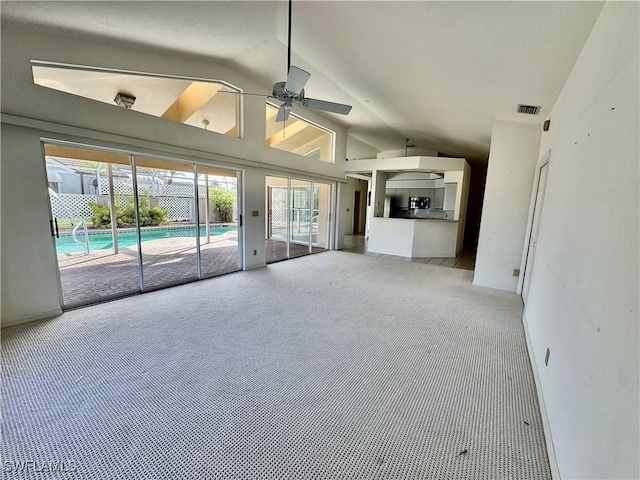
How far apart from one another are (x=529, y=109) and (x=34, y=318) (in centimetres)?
685

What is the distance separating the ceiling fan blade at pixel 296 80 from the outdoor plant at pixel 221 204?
291 cm

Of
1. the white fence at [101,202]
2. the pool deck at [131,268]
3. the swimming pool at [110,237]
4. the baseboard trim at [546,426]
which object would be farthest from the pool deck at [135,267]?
the baseboard trim at [546,426]

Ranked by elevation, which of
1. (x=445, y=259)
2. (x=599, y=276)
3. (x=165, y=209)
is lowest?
(x=445, y=259)

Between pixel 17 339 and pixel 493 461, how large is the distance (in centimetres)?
415

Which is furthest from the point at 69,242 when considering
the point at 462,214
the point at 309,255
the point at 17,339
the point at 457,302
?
the point at 462,214

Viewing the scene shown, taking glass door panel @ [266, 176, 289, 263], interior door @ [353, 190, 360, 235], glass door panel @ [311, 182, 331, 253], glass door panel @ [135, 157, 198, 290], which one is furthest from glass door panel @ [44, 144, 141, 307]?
interior door @ [353, 190, 360, 235]

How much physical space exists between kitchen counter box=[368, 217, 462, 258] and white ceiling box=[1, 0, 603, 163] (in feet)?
9.91

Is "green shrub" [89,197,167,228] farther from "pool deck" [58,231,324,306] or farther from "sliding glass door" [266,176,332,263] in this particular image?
"sliding glass door" [266,176,332,263]

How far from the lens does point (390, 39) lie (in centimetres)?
278

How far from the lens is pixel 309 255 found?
7.17 meters

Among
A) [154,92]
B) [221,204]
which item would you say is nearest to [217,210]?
[221,204]

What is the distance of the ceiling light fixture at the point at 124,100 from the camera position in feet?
12.1

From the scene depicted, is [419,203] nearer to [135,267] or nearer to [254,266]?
[254,266]

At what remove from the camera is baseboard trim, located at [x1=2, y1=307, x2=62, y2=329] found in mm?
2842
